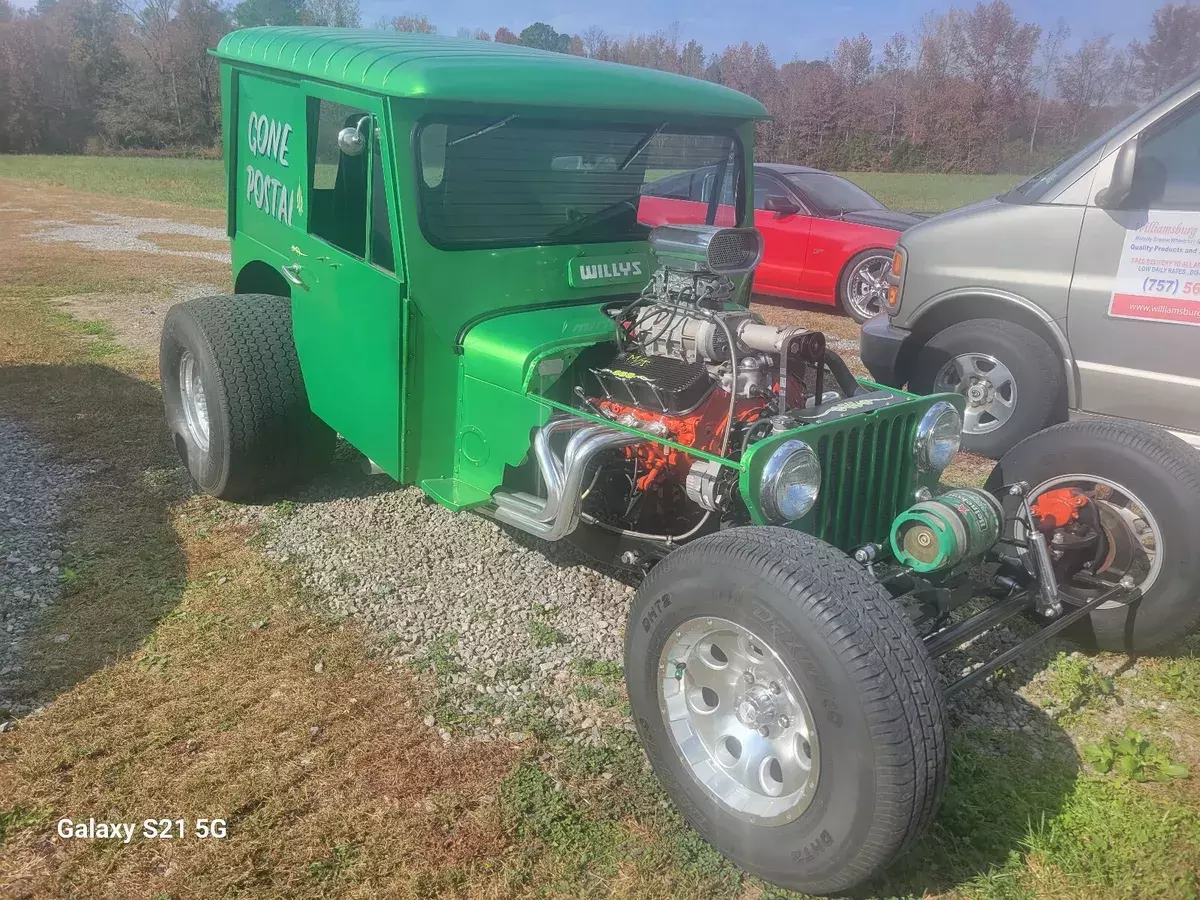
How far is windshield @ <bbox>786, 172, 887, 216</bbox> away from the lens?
389 inches

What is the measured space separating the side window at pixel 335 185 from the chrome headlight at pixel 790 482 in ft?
6.32

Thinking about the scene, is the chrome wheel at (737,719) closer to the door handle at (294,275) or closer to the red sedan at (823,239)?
the door handle at (294,275)

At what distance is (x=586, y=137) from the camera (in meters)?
3.74

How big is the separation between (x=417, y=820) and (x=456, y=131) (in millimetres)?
2413

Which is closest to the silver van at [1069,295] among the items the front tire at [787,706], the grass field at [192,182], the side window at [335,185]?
the front tire at [787,706]

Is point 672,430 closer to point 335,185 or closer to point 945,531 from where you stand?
point 945,531

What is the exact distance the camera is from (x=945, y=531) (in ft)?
9.23

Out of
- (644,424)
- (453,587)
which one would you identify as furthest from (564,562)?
(644,424)

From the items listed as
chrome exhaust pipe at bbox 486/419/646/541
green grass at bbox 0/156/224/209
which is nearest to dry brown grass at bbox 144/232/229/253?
green grass at bbox 0/156/224/209

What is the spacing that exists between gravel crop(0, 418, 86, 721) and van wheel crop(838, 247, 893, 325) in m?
7.39

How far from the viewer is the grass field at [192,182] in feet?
68.4

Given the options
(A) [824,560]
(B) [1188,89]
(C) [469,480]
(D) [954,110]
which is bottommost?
(C) [469,480]

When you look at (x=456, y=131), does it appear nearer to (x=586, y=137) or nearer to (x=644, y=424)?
(x=586, y=137)

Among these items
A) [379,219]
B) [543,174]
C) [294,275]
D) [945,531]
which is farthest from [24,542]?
[945,531]
